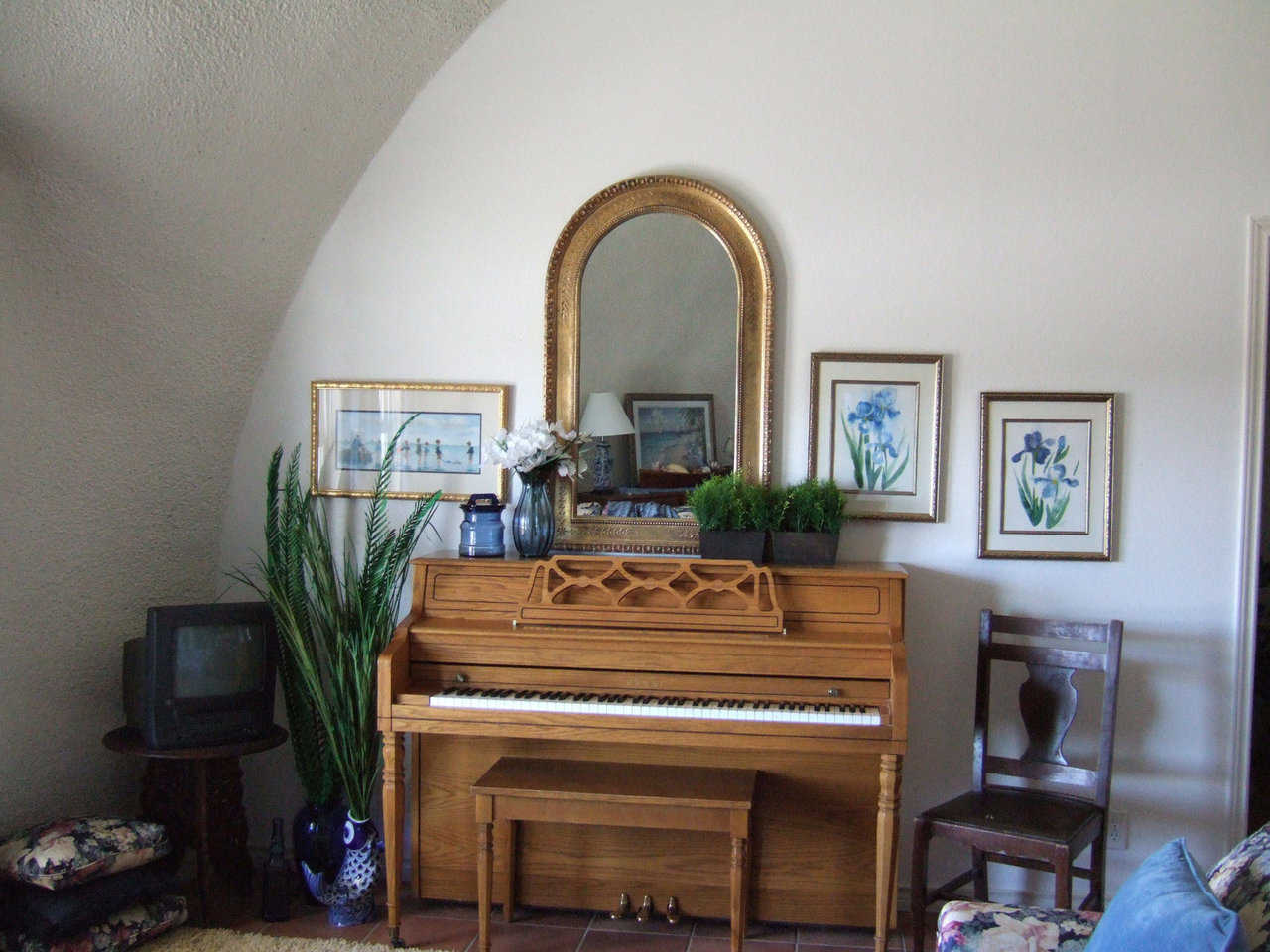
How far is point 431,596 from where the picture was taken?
349 centimetres

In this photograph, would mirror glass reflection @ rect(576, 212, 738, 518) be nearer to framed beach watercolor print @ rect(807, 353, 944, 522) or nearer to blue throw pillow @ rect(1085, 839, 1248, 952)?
framed beach watercolor print @ rect(807, 353, 944, 522)

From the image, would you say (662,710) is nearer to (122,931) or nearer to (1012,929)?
(1012,929)

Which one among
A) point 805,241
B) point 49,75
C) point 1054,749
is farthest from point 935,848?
point 49,75

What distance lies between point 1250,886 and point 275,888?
8.89ft

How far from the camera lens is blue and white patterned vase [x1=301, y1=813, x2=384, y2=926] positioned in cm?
349

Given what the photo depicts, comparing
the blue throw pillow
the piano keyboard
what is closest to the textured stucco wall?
the piano keyboard

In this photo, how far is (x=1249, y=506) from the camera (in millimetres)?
3512

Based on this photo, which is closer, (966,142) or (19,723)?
(19,723)

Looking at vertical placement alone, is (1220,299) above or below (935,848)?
above

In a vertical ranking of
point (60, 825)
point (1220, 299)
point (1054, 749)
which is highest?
point (1220, 299)

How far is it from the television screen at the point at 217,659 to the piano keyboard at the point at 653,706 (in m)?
0.66

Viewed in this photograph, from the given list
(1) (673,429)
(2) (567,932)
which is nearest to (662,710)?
(2) (567,932)

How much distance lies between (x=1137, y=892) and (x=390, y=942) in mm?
2193

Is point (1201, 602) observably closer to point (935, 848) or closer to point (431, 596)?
point (935, 848)
